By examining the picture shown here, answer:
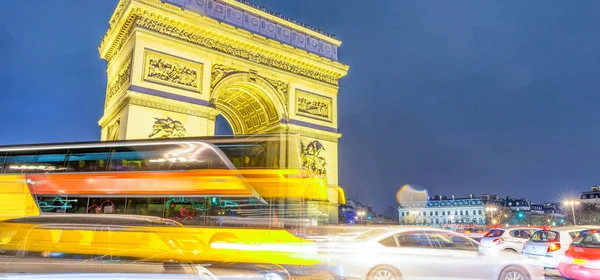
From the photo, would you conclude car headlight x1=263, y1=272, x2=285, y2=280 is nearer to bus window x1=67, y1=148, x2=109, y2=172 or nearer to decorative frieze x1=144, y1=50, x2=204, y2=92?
bus window x1=67, y1=148, x2=109, y2=172

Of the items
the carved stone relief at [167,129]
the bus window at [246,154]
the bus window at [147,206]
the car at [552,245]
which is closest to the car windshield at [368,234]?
the bus window at [246,154]

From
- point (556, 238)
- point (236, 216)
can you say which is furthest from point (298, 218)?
point (556, 238)

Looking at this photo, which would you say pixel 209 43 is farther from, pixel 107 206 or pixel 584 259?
pixel 584 259

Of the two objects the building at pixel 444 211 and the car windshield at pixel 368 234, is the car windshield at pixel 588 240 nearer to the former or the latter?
the car windshield at pixel 368 234

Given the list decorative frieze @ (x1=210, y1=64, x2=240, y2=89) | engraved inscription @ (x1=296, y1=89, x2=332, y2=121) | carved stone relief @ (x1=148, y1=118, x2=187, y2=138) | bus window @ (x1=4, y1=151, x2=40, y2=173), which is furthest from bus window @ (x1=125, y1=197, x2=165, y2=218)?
engraved inscription @ (x1=296, y1=89, x2=332, y2=121)

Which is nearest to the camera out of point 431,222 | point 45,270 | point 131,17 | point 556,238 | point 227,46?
point 45,270

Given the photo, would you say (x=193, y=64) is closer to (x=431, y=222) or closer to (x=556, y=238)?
(x=556, y=238)
